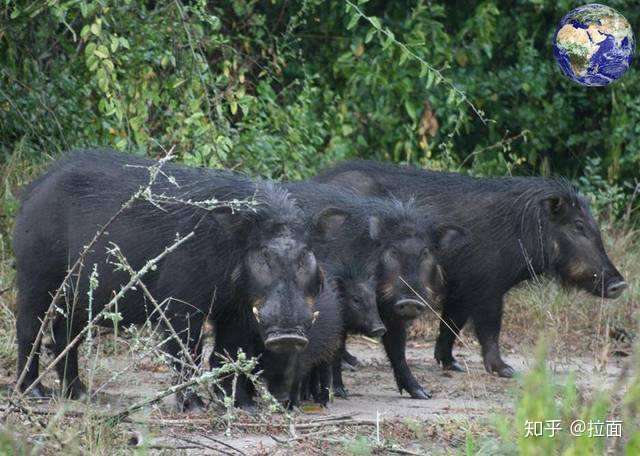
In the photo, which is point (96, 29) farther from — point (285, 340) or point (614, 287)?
point (614, 287)

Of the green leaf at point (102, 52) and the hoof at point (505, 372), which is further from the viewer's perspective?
the hoof at point (505, 372)

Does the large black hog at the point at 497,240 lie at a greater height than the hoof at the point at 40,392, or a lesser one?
greater

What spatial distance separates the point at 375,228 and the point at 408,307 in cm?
50

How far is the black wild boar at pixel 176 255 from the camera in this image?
6.12 meters

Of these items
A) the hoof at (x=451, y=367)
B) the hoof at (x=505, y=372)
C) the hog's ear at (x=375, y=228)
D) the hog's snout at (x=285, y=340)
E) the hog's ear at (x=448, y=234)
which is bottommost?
the hoof at (x=451, y=367)

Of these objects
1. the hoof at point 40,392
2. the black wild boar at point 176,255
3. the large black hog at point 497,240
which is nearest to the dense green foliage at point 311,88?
the large black hog at point 497,240

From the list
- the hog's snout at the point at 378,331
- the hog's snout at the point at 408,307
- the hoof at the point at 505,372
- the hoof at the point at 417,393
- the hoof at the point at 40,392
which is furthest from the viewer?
the hoof at the point at 505,372

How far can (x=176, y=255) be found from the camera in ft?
20.8

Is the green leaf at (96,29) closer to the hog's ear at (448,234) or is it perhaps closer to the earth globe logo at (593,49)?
A: the hog's ear at (448,234)

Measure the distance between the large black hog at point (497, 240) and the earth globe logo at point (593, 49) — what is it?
2.97 ft

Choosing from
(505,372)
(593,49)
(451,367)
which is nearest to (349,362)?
(451,367)

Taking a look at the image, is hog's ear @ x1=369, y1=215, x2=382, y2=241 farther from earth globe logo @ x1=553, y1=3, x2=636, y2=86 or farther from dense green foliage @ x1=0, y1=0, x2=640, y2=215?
earth globe logo @ x1=553, y1=3, x2=636, y2=86

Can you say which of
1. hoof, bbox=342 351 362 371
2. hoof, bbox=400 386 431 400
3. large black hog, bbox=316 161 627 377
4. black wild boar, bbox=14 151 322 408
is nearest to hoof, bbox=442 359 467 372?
large black hog, bbox=316 161 627 377

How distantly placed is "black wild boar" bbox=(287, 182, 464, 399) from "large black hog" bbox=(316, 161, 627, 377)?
96 centimetres
